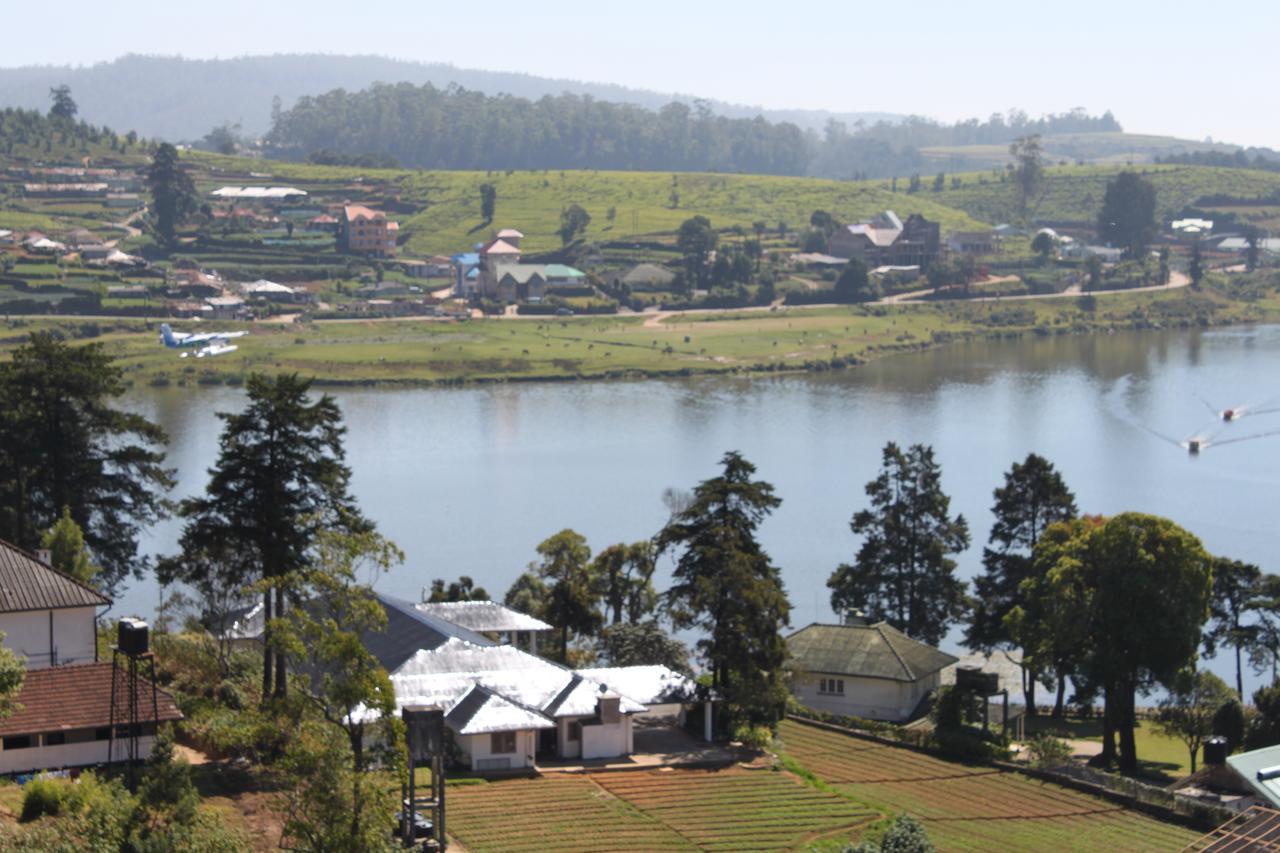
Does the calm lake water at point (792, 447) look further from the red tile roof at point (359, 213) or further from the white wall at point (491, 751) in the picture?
the red tile roof at point (359, 213)

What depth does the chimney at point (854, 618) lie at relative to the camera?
29.4 metres

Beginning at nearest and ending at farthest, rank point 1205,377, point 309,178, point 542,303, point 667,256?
1. point 1205,377
2. point 542,303
3. point 667,256
4. point 309,178

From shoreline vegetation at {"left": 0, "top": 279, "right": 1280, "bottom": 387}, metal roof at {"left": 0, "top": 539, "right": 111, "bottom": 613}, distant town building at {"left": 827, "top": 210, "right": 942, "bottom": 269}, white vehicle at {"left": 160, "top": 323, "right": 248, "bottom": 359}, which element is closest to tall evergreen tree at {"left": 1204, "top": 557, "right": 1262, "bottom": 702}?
metal roof at {"left": 0, "top": 539, "right": 111, "bottom": 613}

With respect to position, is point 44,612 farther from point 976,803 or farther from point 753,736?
point 976,803

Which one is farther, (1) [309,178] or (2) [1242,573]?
(1) [309,178]

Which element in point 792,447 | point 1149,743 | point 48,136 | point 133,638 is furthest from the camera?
point 48,136

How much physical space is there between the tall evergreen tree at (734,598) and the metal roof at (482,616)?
2971mm

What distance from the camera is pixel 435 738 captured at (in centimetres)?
1675

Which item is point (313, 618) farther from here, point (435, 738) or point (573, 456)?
point (573, 456)

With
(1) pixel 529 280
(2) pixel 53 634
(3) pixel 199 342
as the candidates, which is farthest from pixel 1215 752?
(1) pixel 529 280

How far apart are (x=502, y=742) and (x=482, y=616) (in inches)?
234

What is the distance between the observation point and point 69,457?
87.0 feet

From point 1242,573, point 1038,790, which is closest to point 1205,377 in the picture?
point 1242,573

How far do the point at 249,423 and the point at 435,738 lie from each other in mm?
6084
